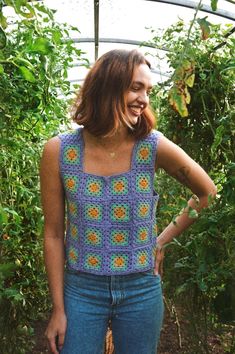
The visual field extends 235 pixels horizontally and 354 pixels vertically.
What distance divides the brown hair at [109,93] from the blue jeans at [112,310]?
368 mm

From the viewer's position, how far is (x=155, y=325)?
1297 mm

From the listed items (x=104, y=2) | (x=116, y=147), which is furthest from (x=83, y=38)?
(x=116, y=147)

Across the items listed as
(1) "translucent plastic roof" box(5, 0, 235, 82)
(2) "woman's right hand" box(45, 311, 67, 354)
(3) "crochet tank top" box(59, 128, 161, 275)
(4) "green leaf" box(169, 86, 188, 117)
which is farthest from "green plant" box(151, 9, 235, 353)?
(1) "translucent plastic roof" box(5, 0, 235, 82)

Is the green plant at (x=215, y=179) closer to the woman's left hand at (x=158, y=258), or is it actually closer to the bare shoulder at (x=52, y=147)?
the woman's left hand at (x=158, y=258)

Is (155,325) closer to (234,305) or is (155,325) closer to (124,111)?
(234,305)

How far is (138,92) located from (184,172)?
10.3 inches

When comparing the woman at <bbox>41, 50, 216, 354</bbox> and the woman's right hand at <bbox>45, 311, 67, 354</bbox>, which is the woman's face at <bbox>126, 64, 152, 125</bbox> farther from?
the woman's right hand at <bbox>45, 311, 67, 354</bbox>

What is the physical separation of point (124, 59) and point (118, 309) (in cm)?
61

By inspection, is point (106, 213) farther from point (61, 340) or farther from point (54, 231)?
point (61, 340)

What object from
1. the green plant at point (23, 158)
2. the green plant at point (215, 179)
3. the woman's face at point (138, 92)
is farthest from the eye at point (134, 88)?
the green plant at point (23, 158)

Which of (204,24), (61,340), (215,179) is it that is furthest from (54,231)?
(215,179)

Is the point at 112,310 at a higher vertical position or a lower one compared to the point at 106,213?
lower

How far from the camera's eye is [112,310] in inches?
A: 49.1

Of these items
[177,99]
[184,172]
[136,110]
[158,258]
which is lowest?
[158,258]
